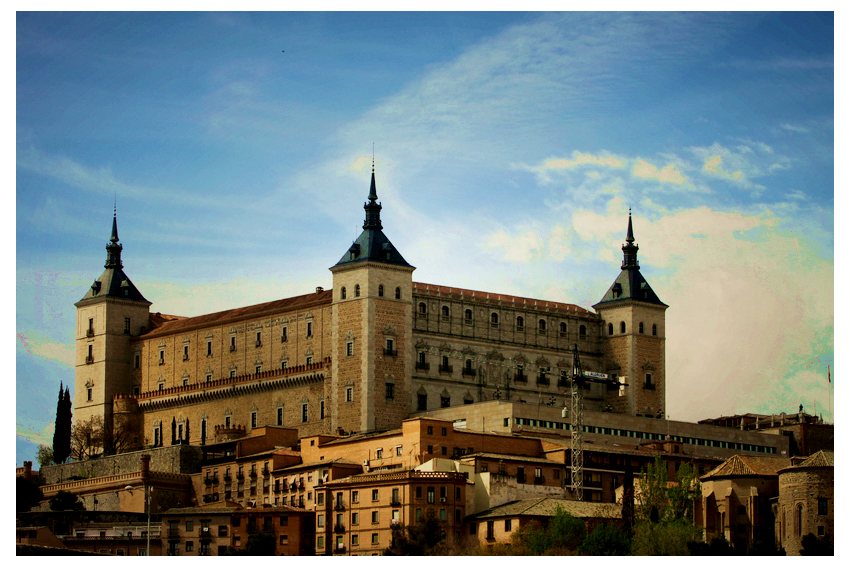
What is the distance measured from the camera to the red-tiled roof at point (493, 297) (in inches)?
4724

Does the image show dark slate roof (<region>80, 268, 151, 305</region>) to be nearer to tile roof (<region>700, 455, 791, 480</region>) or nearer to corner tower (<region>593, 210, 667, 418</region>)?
corner tower (<region>593, 210, 667, 418</region>)

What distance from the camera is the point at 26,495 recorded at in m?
111

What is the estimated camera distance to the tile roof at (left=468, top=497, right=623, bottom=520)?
88.9m

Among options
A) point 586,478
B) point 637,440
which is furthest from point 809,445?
point 586,478

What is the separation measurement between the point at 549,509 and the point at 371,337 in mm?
27213

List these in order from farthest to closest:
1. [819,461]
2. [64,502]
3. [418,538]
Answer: [64,502] → [819,461] → [418,538]

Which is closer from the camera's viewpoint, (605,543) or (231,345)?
(605,543)

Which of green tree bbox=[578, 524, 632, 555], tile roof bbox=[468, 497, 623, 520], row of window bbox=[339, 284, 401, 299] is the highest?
row of window bbox=[339, 284, 401, 299]

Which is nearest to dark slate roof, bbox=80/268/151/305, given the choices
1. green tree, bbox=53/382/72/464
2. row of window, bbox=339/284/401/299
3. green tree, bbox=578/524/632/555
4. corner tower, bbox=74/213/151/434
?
corner tower, bbox=74/213/151/434

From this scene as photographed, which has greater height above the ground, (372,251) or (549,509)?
(372,251)

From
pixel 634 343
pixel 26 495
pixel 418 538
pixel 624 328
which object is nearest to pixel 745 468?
pixel 418 538

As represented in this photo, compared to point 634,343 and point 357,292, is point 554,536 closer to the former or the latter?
point 357,292

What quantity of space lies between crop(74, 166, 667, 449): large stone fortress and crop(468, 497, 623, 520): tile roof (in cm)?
2078

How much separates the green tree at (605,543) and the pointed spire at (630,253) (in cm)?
4659
